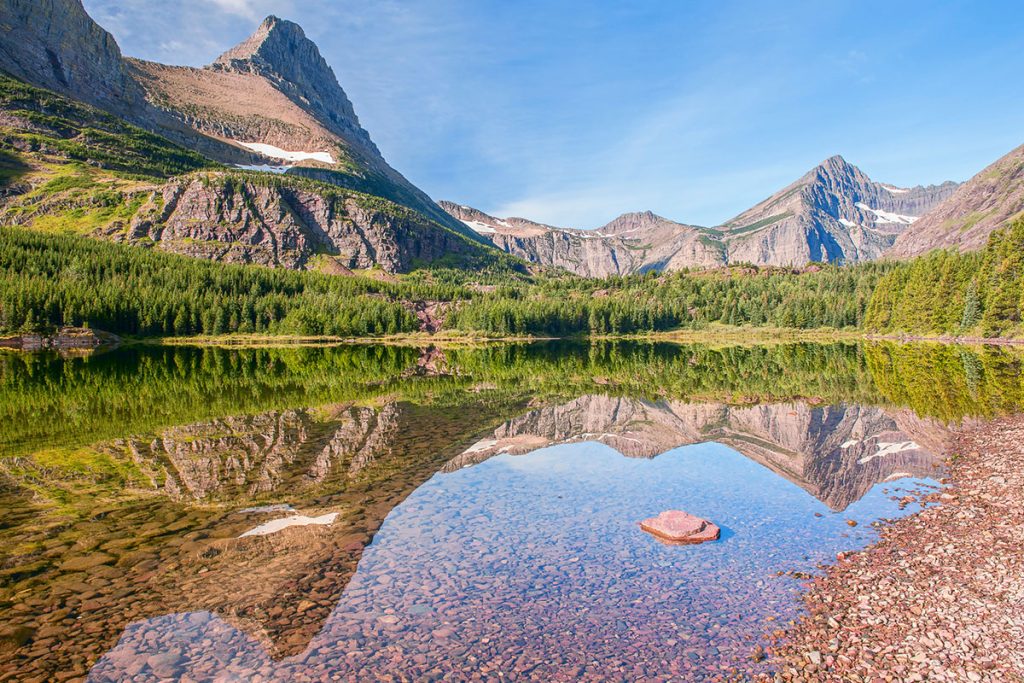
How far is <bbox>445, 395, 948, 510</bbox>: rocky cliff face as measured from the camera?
2300 centimetres

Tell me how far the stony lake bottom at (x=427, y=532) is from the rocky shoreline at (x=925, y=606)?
28.4 inches

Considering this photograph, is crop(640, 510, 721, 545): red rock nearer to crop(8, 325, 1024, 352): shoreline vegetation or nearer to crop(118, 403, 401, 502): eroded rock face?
crop(118, 403, 401, 502): eroded rock face

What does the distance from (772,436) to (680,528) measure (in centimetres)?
1709

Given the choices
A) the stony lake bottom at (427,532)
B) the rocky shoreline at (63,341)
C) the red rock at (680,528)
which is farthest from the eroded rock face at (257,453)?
the rocky shoreline at (63,341)

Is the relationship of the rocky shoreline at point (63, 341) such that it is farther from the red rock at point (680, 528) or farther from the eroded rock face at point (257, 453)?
the red rock at point (680, 528)

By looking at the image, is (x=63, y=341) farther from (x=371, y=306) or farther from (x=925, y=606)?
(x=925, y=606)

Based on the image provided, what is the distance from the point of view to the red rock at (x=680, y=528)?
16.1 m

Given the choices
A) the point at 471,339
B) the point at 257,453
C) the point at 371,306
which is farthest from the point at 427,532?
the point at 371,306

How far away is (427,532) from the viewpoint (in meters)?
16.7

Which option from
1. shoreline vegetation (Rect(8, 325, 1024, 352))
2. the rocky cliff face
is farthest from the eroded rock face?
shoreline vegetation (Rect(8, 325, 1024, 352))

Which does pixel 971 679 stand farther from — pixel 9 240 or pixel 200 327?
pixel 9 240

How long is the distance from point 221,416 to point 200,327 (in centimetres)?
13350

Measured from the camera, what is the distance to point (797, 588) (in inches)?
517

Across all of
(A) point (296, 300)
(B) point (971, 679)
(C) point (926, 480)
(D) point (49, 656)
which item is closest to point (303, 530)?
(D) point (49, 656)
